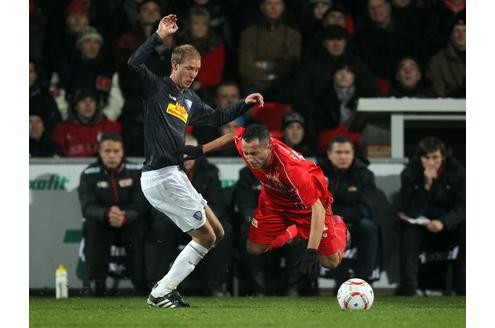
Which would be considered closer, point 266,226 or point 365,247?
point 266,226

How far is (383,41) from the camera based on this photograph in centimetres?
1390

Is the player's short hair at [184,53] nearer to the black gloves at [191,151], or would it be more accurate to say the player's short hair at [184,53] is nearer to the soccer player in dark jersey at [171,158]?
the soccer player in dark jersey at [171,158]

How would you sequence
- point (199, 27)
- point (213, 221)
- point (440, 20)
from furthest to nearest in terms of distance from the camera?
point (440, 20) → point (199, 27) → point (213, 221)

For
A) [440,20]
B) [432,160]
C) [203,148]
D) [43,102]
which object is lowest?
[432,160]

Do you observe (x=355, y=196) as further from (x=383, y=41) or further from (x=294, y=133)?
(x=383, y=41)

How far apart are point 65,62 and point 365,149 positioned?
410cm

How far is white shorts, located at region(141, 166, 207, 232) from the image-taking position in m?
8.38

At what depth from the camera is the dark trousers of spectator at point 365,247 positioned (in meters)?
10.7

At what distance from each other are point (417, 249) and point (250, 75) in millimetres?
3572

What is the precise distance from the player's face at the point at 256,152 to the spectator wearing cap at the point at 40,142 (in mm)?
4505

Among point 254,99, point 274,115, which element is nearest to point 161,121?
point 254,99

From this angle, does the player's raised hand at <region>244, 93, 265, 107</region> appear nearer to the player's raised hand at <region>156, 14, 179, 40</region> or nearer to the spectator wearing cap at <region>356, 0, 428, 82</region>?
the player's raised hand at <region>156, 14, 179, 40</region>

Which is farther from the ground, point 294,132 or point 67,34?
point 67,34

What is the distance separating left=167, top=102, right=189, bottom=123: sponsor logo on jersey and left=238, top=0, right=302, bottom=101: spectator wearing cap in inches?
191
